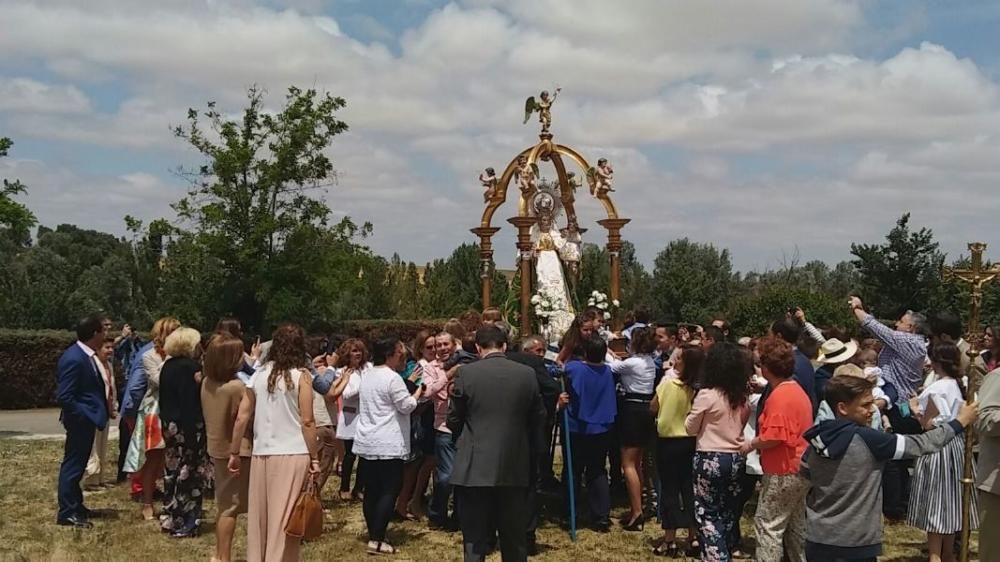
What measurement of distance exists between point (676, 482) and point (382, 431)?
247cm

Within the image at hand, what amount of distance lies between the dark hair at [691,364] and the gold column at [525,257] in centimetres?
1037

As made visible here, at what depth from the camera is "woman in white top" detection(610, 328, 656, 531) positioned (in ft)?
27.7

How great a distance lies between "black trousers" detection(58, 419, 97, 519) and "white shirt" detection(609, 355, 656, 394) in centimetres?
487

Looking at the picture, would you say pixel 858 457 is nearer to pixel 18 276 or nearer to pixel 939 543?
pixel 939 543

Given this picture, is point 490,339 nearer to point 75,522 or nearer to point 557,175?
point 75,522

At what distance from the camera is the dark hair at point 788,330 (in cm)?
773

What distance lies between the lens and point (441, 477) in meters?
8.33

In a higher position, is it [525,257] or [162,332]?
[525,257]

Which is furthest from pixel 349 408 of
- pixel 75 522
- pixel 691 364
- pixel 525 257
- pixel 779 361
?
pixel 525 257

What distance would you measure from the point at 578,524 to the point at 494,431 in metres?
3.31

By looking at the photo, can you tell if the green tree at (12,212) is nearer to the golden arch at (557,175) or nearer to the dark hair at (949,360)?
the golden arch at (557,175)

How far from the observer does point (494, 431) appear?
594 centimetres

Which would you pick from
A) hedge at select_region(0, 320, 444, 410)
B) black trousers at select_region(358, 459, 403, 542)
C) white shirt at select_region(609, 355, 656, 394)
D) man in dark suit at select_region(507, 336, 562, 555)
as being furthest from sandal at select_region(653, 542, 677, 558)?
hedge at select_region(0, 320, 444, 410)

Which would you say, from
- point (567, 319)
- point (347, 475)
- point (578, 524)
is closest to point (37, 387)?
point (567, 319)
